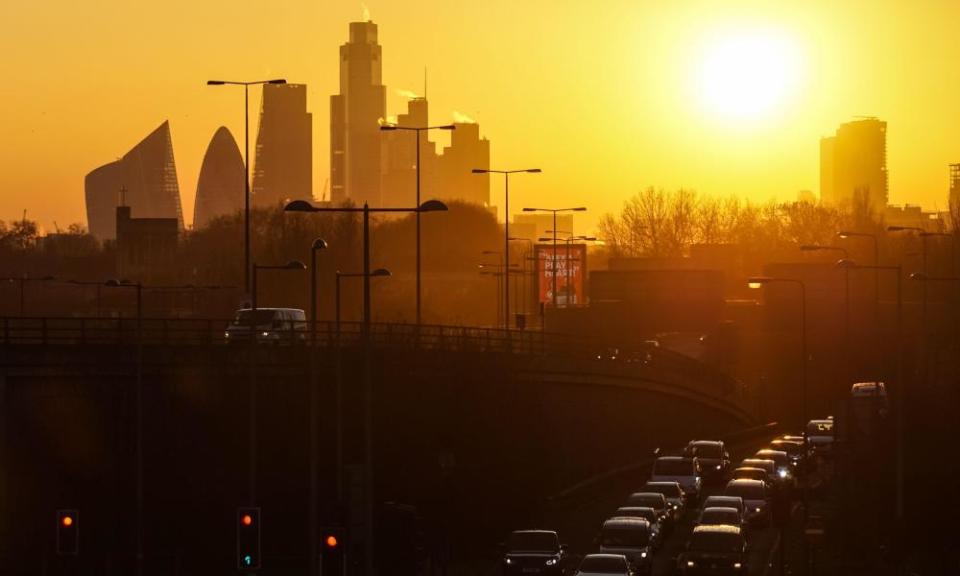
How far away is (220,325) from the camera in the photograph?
9850cm

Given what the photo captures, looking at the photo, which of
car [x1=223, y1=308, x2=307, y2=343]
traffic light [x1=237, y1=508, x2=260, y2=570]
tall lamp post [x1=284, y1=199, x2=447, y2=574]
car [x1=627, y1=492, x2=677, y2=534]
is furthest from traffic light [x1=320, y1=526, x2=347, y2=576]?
car [x1=223, y1=308, x2=307, y2=343]

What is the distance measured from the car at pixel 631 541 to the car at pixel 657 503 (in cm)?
573

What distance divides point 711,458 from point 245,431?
68.5ft

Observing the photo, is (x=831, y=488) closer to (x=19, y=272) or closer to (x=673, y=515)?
(x=673, y=515)

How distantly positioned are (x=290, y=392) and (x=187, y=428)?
11.8 feet

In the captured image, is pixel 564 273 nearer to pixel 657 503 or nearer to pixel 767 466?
pixel 767 466

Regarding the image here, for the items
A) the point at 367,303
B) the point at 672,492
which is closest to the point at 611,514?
the point at 672,492

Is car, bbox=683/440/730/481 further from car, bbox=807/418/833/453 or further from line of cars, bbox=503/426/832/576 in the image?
car, bbox=807/418/833/453

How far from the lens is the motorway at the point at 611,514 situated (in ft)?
172

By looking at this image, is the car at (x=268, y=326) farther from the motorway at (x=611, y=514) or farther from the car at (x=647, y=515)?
the car at (x=647, y=515)

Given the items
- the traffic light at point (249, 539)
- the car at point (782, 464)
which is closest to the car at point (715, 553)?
the traffic light at point (249, 539)

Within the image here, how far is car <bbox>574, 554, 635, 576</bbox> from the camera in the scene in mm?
44344

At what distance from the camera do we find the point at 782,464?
69.7 metres

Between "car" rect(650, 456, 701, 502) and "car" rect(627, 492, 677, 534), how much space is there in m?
6.24
